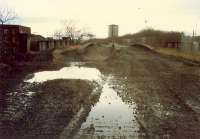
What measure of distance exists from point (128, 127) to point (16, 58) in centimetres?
2394

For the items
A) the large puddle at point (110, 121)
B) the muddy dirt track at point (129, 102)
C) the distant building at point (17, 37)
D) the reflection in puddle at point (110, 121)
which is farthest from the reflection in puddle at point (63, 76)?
the distant building at point (17, 37)

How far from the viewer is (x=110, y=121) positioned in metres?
9.73

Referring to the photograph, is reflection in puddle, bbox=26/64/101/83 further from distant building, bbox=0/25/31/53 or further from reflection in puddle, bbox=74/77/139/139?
distant building, bbox=0/25/31/53

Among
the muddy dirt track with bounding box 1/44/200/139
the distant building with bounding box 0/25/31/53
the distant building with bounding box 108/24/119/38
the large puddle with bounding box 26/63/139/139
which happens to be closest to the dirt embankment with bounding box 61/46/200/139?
the muddy dirt track with bounding box 1/44/200/139

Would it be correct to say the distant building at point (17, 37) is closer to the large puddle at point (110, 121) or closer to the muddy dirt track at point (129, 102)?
the muddy dirt track at point (129, 102)

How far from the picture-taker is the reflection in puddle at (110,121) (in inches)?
329

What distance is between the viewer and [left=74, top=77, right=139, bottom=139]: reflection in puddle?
8.37 metres

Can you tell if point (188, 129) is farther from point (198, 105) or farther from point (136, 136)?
point (198, 105)

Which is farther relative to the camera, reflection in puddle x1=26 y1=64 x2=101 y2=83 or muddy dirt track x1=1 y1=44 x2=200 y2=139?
reflection in puddle x1=26 y1=64 x2=101 y2=83

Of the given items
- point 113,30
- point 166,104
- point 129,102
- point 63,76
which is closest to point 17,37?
point 63,76

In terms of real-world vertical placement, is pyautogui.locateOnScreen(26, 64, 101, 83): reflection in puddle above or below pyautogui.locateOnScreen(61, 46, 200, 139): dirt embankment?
above

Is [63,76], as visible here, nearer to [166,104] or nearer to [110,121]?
[166,104]

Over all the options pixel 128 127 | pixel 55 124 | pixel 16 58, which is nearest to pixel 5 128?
pixel 55 124

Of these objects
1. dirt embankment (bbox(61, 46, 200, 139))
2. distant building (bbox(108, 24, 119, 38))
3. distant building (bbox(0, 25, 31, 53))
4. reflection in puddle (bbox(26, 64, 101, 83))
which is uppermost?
distant building (bbox(108, 24, 119, 38))
